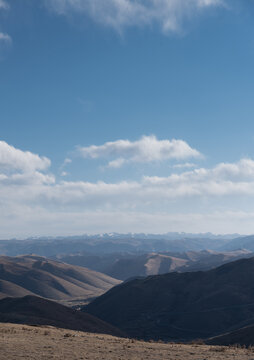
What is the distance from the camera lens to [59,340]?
84.7ft

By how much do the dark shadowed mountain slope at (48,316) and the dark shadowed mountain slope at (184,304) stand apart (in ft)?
60.7

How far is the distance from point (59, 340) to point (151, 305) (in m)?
78.9

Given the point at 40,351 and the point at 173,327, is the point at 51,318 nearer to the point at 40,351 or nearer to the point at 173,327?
the point at 173,327

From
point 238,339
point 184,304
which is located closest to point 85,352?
point 238,339

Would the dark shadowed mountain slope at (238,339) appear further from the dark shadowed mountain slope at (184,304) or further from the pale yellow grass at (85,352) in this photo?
the dark shadowed mountain slope at (184,304)

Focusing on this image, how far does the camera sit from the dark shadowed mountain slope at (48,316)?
51.8m

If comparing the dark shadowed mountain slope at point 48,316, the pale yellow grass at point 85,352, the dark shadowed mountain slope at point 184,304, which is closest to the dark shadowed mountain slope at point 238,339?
the dark shadowed mountain slope at point 48,316

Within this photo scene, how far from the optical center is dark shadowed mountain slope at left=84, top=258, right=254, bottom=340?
259 ft

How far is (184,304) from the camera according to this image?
98125 millimetres

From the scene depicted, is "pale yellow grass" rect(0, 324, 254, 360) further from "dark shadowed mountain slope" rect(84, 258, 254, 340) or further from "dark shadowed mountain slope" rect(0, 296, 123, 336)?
"dark shadowed mountain slope" rect(84, 258, 254, 340)

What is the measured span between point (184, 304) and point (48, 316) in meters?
49.9

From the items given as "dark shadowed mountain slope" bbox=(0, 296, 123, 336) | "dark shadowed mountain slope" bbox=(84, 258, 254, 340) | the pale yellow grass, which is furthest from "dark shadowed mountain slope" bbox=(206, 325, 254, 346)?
"dark shadowed mountain slope" bbox=(84, 258, 254, 340)

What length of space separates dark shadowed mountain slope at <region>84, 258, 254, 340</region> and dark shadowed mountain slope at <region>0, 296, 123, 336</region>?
1850cm

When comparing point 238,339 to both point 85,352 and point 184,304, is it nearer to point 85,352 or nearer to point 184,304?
point 85,352
